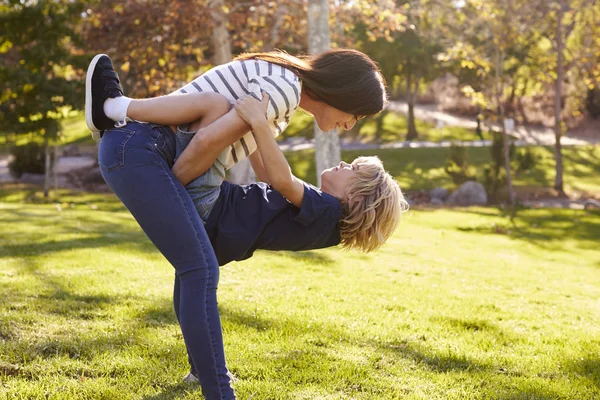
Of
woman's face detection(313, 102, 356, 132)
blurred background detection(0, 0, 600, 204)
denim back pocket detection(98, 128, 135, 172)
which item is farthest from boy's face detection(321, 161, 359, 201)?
blurred background detection(0, 0, 600, 204)

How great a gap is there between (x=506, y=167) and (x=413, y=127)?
1676 cm

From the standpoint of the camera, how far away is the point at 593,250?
11430 mm

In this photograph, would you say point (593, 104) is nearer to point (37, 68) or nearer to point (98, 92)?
point (37, 68)

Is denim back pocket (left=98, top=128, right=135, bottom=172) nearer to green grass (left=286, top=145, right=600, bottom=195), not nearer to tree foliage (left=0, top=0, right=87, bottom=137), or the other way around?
tree foliage (left=0, top=0, right=87, bottom=137)

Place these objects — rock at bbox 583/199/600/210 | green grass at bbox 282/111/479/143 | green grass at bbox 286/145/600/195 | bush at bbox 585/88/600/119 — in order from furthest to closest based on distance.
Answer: bush at bbox 585/88/600/119
green grass at bbox 282/111/479/143
green grass at bbox 286/145/600/195
rock at bbox 583/199/600/210

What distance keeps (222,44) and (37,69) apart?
445 cm

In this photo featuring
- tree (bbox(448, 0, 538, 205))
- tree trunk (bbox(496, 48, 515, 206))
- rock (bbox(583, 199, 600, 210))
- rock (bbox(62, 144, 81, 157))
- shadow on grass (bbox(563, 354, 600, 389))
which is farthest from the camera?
rock (bbox(62, 144, 81, 157))

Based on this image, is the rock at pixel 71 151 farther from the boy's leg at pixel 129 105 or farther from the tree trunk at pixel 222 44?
the boy's leg at pixel 129 105

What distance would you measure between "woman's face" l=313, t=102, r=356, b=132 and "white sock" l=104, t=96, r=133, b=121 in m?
0.84

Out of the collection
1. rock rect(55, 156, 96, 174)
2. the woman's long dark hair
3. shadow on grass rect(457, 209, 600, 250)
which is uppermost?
the woman's long dark hair

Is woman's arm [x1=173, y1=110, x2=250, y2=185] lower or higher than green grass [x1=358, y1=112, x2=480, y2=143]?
higher

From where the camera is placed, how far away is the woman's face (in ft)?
9.95

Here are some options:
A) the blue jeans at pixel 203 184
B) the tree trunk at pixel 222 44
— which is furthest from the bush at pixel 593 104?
the blue jeans at pixel 203 184

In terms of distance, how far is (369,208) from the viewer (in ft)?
10.1
